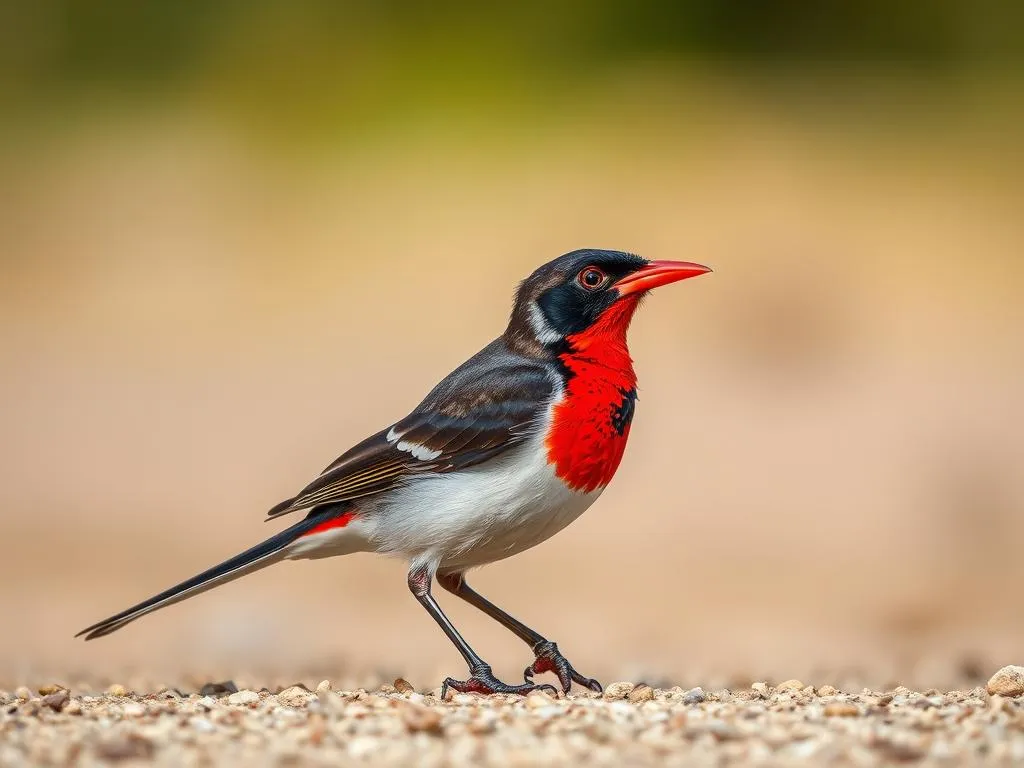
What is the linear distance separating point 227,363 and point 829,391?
263 inches

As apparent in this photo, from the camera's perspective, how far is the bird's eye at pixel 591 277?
709 cm

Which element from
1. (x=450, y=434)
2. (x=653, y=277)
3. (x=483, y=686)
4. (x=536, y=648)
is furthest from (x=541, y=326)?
(x=483, y=686)

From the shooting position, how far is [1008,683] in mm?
5797

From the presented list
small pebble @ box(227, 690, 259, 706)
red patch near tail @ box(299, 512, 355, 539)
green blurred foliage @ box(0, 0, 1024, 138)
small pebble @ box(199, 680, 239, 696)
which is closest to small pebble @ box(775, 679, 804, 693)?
red patch near tail @ box(299, 512, 355, 539)

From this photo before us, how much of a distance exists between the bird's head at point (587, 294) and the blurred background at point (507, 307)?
62.9 inches

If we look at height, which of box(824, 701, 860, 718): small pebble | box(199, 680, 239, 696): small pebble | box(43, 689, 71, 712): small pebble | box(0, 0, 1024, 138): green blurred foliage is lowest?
box(199, 680, 239, 696): small pebble

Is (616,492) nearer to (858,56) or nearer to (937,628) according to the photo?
(937,628)

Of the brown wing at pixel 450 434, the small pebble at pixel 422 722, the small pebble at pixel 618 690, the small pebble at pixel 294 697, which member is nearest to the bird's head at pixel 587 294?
the brown wing at pixel 450 434

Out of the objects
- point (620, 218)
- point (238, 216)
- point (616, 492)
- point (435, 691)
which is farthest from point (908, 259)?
point (435, 691)

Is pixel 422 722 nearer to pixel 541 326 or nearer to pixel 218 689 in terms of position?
pixel 218 689

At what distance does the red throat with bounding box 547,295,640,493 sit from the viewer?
6.49 m

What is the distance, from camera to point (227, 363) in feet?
59.3

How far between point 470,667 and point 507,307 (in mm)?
12444

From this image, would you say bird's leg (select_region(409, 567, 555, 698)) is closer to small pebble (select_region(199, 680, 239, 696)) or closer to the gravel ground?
the gravel ground
